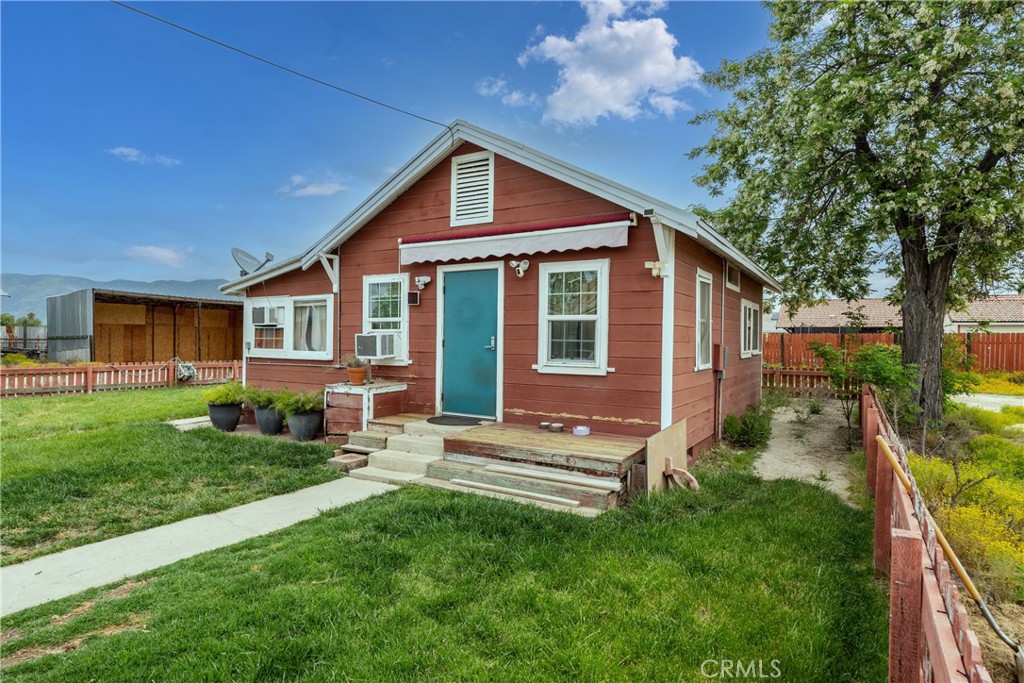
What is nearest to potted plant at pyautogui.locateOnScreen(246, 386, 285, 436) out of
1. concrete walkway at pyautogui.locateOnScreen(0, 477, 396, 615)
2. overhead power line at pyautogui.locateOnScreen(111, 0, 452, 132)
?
concrete walkway at pyautogui.locateOnScreen(0, 477, 396, 615)

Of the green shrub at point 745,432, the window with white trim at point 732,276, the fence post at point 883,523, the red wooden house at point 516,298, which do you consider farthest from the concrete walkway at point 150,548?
the window with white trim at point 732,276

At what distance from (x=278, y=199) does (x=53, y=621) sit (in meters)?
27.7

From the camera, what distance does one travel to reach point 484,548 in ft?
11.6

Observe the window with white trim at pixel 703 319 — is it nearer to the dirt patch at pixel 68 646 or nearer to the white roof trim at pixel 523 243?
the white roof trim at pixel 523 243


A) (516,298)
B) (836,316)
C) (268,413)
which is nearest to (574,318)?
(516,298)

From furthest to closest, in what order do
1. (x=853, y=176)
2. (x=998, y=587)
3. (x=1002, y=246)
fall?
(x=853, y=176)
(x=1002, y=246)
(x=998, y=587)

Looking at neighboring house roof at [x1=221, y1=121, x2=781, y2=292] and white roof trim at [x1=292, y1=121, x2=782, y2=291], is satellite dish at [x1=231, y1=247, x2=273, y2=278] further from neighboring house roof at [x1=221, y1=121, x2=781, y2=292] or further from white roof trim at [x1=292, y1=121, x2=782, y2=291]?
white roof trim at [x1=292, y1=121, x2=782, y2=291]

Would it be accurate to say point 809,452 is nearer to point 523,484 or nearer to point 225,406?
point 523,484

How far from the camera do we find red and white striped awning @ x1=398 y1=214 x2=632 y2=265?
5699 millimetres

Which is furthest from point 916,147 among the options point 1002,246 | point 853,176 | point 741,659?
point 741,659

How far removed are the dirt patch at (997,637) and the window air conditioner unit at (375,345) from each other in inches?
251

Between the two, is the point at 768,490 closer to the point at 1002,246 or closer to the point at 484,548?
the point at 484,548

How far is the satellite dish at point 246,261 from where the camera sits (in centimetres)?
966

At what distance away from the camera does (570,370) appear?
6.13 m
